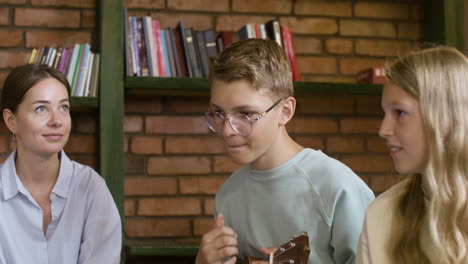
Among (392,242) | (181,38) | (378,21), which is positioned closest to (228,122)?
(392,242)

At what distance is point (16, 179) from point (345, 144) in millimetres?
1640

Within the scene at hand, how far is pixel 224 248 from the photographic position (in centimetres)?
147

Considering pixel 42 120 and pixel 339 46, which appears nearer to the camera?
pixel 42 120

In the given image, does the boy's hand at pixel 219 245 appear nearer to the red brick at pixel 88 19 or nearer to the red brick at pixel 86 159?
the red brick at pixel 86 159

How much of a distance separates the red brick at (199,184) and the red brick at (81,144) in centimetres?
46

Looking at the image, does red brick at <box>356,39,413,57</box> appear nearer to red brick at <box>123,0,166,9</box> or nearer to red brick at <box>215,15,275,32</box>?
red brick at <box>215,15,275,32</box>

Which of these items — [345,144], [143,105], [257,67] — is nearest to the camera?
[257,67]

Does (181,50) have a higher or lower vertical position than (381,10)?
lower

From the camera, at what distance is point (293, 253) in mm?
1334

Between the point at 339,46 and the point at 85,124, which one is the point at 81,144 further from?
the point at 339,46

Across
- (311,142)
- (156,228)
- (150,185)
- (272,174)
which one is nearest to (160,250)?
(156,228)

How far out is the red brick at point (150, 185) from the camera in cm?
278

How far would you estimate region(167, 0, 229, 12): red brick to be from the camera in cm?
284

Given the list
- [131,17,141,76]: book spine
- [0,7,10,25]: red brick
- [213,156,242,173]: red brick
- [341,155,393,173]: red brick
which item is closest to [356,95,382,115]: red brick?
[341,155,393,173]: red brick
